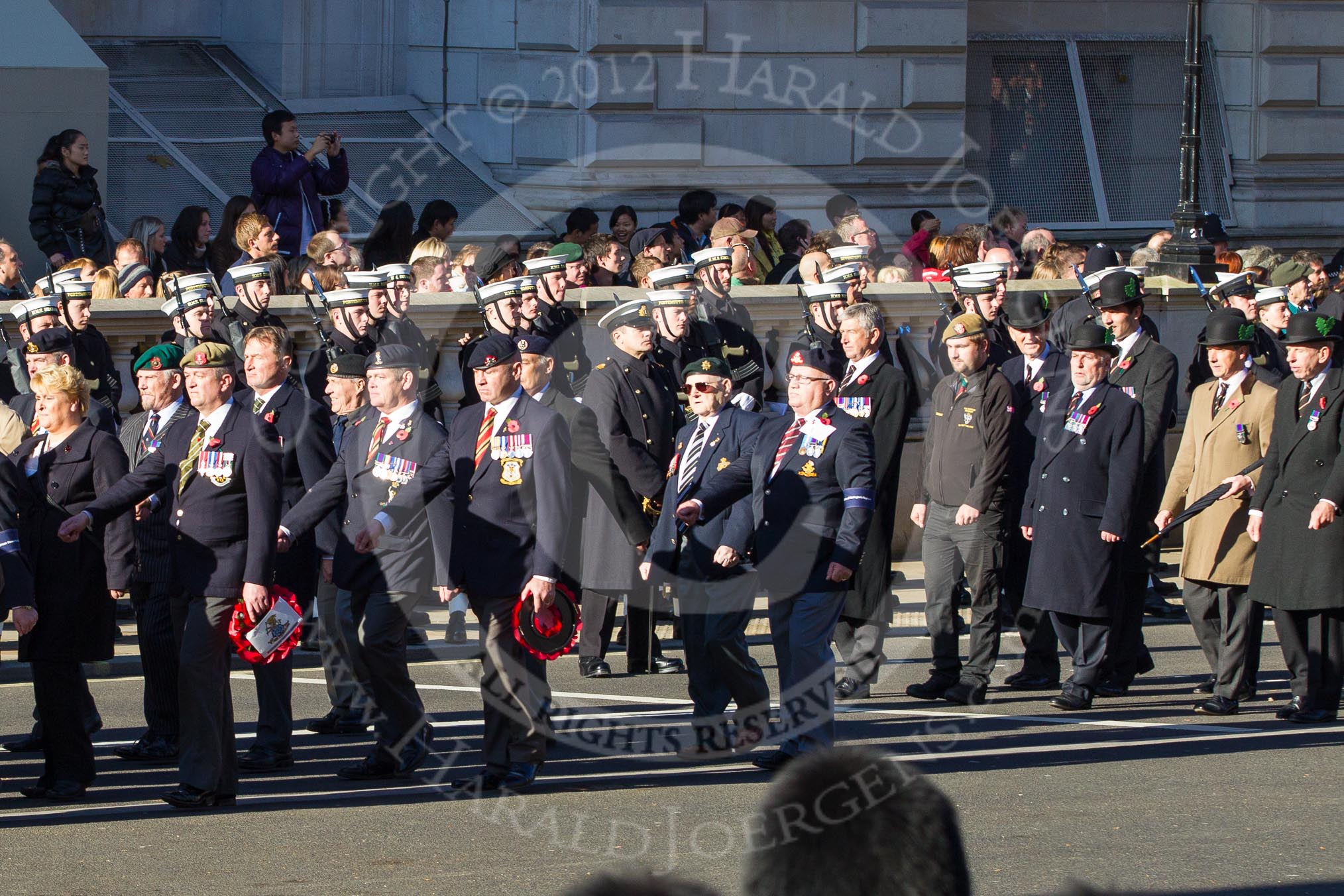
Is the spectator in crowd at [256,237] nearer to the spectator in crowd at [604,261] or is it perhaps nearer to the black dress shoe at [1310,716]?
the spectator in crowd at [604,261]

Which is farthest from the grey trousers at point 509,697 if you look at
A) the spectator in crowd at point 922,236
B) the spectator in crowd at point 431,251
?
the spectator in crowd at point 922,236

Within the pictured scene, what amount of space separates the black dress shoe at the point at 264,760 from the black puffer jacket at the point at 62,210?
612 cm

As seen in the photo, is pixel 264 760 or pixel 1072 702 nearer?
pixel 264 760

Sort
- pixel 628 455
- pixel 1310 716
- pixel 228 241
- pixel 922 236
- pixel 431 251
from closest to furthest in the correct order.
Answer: pixel 1310 716 → pixel 628 455 → pixel 431 251 → pixel 228 241 → pixel 922 236

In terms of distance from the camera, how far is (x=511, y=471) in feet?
26.4

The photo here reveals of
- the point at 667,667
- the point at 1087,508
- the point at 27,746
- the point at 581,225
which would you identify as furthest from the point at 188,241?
the point at 1087,508

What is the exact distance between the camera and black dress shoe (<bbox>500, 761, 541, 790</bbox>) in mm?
7898

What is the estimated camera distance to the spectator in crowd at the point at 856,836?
2.66 m

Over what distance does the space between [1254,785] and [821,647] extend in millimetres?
1832

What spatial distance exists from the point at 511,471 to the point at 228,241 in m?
5.79

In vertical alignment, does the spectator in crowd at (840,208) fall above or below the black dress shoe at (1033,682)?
above

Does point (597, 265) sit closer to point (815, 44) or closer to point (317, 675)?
point (317, 675)

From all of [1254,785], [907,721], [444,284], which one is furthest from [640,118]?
[1254,785]

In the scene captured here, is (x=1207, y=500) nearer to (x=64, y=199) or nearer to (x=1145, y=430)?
(x=1145, y=430)
